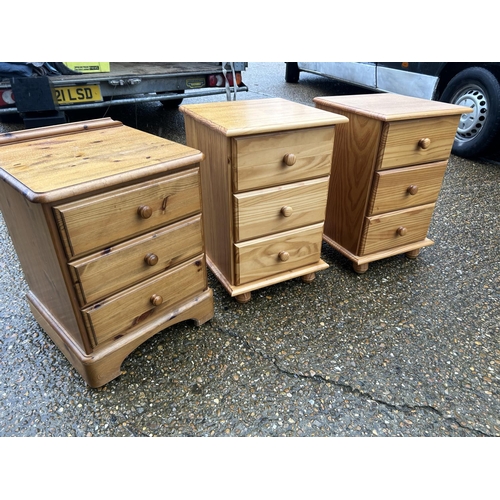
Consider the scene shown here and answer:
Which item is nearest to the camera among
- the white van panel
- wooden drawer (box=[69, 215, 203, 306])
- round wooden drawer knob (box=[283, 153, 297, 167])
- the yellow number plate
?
wooden drawer (box=[69, 215, 203, 306])

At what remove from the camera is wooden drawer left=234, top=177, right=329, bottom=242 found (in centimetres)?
159

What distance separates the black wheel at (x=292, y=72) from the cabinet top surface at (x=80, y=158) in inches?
224

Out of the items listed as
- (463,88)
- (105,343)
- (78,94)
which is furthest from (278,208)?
(463,88)

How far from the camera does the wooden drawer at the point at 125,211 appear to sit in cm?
112

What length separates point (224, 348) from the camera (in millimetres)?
1600

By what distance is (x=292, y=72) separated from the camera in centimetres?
663

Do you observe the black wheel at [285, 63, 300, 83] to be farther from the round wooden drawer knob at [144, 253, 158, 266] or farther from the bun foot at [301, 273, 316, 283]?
the round wooden drawer knob at [144, 253, 158, 266]

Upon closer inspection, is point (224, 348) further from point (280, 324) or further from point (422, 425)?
point (422, 425)

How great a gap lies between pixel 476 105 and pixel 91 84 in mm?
3230

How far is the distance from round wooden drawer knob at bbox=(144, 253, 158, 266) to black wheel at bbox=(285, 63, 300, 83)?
19.9 ft

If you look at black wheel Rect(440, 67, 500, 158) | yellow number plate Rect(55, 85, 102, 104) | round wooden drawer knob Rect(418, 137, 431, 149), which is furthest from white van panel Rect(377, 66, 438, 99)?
yellow number plate Rect(55, 85, 102, 104)

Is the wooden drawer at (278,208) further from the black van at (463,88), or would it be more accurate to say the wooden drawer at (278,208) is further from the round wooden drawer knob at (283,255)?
the black van at (463,88)

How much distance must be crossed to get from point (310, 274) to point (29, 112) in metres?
2.45

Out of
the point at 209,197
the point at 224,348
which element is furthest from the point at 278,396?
the point at 209,197
